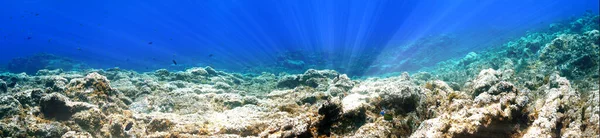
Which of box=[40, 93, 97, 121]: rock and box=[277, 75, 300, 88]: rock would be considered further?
box=[277, 75, 300, 88]: rock

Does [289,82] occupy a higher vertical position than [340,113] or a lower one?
higher

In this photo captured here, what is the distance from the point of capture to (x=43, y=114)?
6.02m

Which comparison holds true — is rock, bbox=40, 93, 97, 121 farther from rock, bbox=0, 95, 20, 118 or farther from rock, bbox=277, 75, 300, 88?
rock, bbox=277, 75, 300, 88

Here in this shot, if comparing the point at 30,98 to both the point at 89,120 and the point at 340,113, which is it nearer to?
the point at 89,120

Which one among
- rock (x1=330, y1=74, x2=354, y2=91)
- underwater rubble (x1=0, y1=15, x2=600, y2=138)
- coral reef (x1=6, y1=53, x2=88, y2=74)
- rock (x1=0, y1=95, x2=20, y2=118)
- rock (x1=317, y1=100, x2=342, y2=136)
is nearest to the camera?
underwater rubble (x1=0, y1=15, x2=600, y2=138)

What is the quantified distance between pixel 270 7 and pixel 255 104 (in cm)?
13392

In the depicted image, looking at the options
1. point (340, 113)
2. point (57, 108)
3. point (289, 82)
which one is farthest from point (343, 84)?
point (57, 108)

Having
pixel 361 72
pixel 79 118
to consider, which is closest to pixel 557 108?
pixel 79 118

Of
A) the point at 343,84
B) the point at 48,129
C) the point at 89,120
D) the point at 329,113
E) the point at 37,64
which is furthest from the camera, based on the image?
the point at 37,64

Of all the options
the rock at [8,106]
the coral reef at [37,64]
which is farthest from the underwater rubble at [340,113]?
the coral reef at [37,64]

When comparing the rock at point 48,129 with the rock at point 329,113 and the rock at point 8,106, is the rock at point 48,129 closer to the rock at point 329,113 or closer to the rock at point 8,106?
the rock at point 8,106

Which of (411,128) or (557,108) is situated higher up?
(557,108)

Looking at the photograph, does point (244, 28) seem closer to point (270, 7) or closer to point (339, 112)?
point (270, 7)

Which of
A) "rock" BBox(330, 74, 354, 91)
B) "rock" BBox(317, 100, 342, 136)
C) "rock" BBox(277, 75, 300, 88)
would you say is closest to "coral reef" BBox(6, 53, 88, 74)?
"rock" BBox(277, 75, 300, 88)
